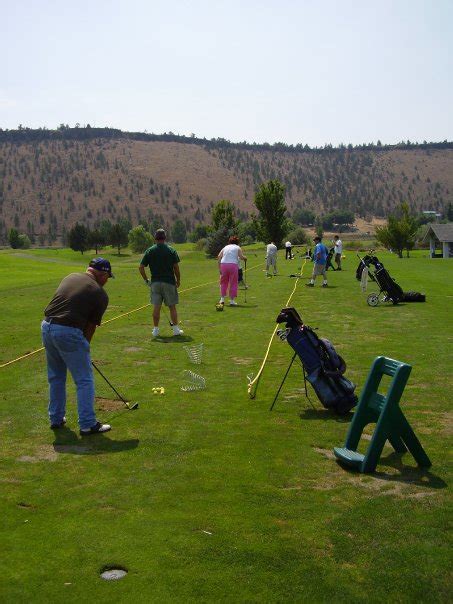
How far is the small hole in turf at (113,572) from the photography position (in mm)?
4945

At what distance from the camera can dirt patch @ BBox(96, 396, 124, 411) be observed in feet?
31.5

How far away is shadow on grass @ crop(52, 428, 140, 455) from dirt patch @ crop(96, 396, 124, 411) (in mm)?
1144

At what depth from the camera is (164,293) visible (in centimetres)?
1564

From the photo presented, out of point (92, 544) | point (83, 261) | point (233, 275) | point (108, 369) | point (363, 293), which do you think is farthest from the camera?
point (83, 261)

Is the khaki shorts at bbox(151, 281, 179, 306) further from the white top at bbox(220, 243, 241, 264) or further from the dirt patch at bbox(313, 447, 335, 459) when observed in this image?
the dirt patch at bbox(313, 447, 335, 459)

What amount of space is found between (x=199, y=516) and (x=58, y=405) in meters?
3.31

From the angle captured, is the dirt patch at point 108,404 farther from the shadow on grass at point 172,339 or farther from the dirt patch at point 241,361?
the shadow on grass at point 172,339

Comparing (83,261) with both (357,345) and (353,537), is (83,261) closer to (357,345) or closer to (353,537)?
(357,345)

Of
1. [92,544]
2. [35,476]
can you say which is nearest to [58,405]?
[35,476]

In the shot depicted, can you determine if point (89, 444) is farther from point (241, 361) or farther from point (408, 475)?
point (241, 361)

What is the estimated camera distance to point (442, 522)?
5801 mm

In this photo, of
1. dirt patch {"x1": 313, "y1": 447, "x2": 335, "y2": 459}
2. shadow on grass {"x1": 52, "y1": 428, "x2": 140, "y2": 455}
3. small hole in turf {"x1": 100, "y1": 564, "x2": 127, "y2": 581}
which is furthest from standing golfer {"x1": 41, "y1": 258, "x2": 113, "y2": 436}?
small hole in turf {"x1": 100, "y1": 564, "x2": 127, "y2": 581}

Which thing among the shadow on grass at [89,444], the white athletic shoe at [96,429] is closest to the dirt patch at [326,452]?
the shadow on grass at [89,444]

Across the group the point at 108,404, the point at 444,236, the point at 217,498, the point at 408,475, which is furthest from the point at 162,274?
the point at 444,236
